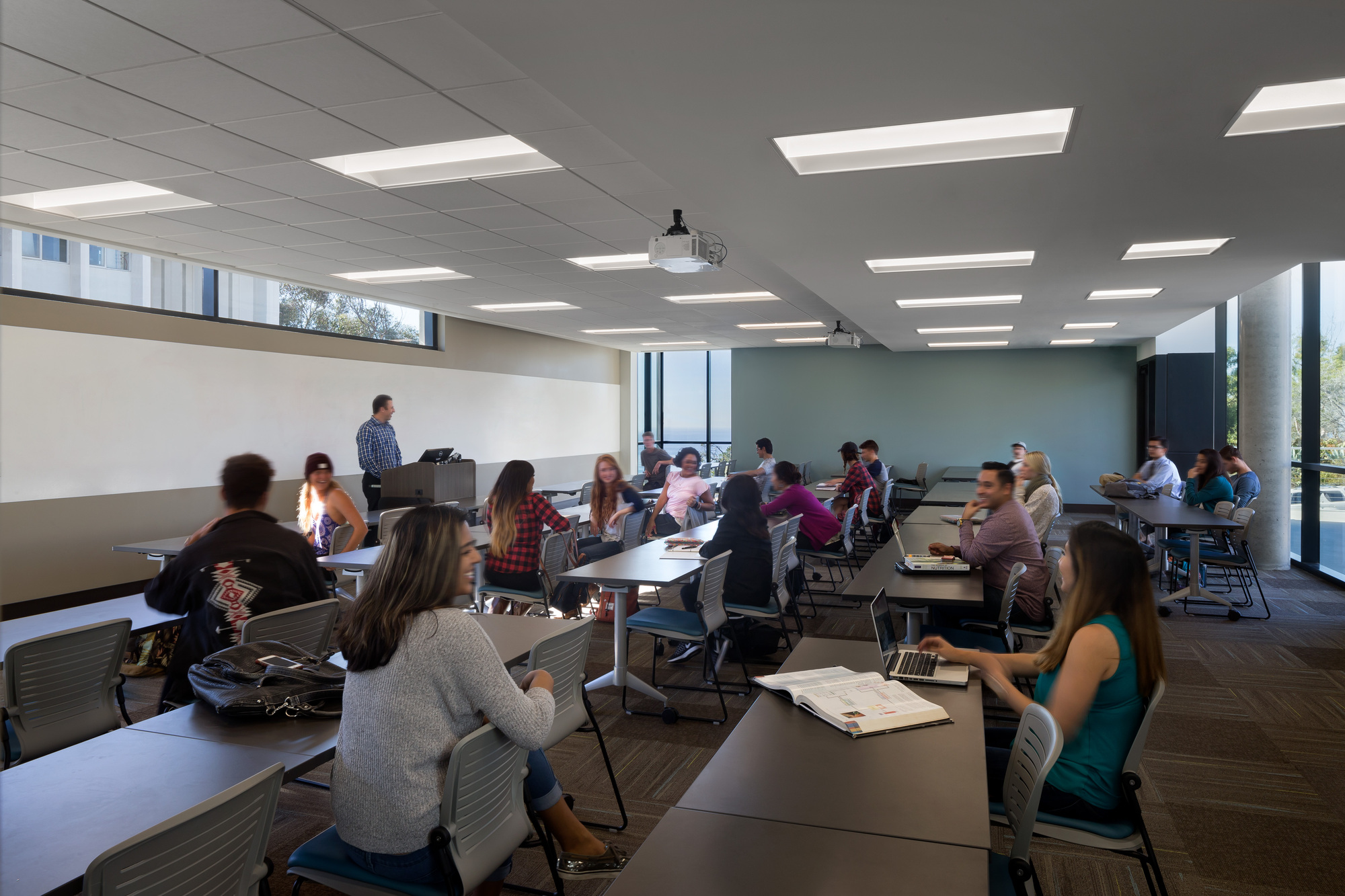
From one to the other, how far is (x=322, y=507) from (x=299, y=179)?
2.13 m

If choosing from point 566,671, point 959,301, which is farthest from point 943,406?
point 566,671

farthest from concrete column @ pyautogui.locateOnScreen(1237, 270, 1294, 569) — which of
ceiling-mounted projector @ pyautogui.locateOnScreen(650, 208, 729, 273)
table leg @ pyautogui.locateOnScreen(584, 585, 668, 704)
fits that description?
table leg @ pyautogui.locateOnScreen(584, 585, 668, 704)

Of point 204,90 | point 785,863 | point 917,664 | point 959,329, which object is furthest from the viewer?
point 959,329

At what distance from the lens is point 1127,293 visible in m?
7.05

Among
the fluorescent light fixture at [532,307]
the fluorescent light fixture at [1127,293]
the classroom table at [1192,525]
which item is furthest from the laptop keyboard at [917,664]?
the fluorescent light fixture at [532,307]

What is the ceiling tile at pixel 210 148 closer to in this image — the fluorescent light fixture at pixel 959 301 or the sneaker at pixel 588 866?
the sneaker at pixel 588 866

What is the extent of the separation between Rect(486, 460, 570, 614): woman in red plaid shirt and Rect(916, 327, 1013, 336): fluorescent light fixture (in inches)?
261

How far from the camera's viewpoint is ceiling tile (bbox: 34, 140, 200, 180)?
13.4 feet

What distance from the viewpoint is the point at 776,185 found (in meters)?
3.85

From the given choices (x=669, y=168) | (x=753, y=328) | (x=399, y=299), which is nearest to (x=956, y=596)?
(x=669, y=168)

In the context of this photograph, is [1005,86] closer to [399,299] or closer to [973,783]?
[973,783]

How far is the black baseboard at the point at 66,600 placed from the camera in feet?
19.4

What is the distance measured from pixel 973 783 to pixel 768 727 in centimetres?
53

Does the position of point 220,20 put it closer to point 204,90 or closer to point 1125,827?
point 204,90
